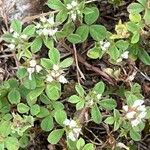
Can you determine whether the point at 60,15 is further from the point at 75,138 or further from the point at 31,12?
the point at 75,138

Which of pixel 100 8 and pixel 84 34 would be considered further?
pixel 100 8

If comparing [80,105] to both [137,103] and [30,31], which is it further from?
[30,31]

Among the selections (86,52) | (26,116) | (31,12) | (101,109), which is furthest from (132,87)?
(31,12)

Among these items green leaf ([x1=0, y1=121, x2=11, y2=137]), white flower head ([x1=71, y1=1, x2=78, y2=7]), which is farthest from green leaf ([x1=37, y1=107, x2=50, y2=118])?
white flower head ([x1=71, y1=1, x2=78, y2=7])

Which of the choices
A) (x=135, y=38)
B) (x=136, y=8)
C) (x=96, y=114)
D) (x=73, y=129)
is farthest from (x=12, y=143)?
(x=136, y=8)

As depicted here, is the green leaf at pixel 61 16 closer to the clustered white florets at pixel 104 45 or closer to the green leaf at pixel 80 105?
the clustered white florets at pixel 104 45

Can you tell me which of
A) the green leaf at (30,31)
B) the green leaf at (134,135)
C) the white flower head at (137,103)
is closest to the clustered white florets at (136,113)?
the white flower head at (137,103)
